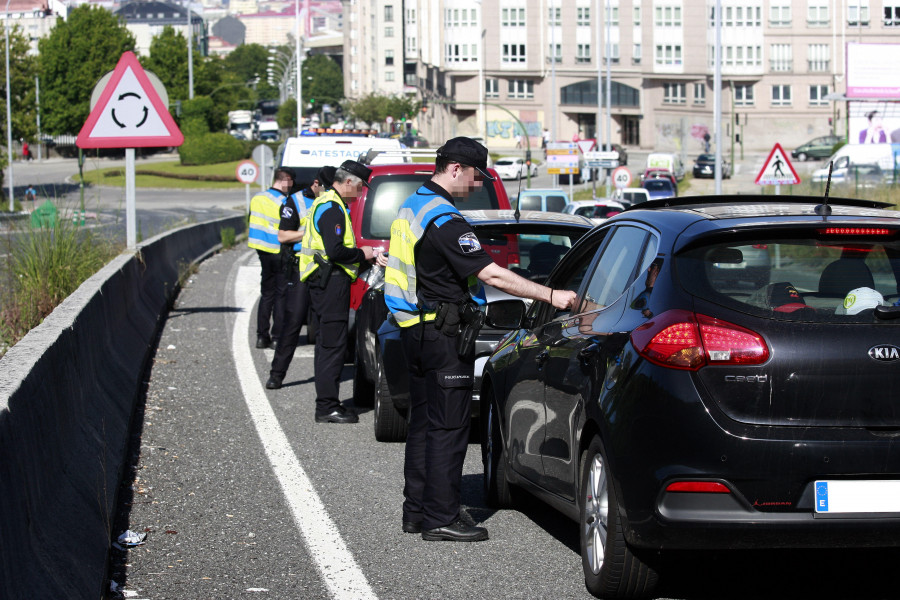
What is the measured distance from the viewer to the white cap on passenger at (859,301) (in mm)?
4781

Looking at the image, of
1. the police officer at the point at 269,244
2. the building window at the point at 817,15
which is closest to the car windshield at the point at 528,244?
the police officer at the point at 269,244

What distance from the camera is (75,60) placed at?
10294 cm

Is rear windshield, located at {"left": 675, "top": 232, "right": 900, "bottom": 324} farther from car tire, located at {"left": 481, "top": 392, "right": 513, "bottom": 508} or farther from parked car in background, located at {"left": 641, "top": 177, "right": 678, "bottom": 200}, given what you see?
parked car in background, located at {"left": 641, "top": 177, "right": 678, "bottom": 200}

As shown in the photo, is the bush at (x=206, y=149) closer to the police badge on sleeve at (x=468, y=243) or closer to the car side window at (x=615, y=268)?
the police badge on sleeve at (x=468, y=243)

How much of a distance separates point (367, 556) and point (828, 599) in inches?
81.0

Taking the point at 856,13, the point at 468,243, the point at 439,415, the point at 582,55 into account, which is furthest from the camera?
the point at 856,13

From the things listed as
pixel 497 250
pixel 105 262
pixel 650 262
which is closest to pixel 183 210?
pixel 105 262

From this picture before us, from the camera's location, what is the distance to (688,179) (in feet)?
277

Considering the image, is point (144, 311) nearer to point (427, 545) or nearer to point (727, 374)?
point (427, 545)

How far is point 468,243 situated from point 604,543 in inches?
65.8

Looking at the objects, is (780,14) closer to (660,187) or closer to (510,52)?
(510,52)

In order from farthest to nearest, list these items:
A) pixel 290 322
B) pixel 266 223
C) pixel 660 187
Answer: pixel 660 187 → pixel 266 223 → pixel 290 322

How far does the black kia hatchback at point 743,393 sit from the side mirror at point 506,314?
90cm

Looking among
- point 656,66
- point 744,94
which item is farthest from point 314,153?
point 744,94
